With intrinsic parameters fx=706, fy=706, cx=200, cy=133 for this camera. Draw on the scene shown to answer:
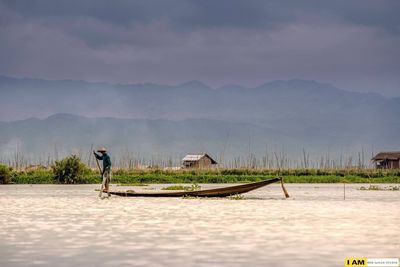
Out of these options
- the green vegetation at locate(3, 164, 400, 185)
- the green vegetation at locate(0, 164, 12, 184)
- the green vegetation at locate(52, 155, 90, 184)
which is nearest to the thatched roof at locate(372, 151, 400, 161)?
the green vegetation at locate(3, 164, 400, 185)

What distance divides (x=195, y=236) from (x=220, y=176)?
98.2 feet

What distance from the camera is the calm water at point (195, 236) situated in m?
8.46

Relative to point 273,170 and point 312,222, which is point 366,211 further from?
point 273,170

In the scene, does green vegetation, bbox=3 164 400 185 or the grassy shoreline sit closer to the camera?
green vegetation, bbox=3 164 400 185

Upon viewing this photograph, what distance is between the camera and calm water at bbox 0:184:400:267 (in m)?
8.46

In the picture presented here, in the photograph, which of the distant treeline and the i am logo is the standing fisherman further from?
the distant treeline

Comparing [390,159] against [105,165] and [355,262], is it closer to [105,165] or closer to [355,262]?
[105,165]

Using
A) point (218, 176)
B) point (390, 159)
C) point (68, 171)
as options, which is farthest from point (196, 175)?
point (390, 159)

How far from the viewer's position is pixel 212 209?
16.2 metres

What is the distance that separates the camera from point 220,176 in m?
40.5

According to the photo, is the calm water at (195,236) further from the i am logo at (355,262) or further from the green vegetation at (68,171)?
the green vegetation at (68,171)

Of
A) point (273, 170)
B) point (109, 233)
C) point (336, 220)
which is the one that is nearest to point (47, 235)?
point (109, 233)

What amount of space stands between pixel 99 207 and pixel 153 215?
9.49 feet

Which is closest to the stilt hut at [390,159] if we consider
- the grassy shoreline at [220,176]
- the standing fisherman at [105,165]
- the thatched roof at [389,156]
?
the thatched roof at [389,156]
